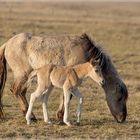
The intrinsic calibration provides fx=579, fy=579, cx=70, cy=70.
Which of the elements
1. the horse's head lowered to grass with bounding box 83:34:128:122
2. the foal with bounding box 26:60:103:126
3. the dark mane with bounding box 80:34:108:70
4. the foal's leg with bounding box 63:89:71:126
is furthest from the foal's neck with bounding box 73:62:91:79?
the horse's head lowered to grass with bounding box 83:34:128:122

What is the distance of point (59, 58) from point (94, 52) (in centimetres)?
79

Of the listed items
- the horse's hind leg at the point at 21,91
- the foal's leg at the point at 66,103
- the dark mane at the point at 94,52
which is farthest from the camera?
the horse's hind leg at the point at 21,91

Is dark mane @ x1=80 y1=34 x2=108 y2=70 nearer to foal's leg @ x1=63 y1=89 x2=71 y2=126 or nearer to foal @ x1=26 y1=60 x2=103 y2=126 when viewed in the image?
foal @ x1=26 y1=60 x2=103 y2=126

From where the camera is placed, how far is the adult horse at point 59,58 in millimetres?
12859

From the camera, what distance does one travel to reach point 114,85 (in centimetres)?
1284

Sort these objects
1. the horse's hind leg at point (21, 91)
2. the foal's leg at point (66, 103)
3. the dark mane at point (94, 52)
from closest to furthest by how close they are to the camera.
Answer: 1. the foal's leg at point (66, 103)
2. the dark mane at point (94, 52)
3. the horse's hind leg at point (21, 91)

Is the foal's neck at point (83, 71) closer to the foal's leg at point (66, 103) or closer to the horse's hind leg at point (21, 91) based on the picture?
the foal's leg at point (66, 103)

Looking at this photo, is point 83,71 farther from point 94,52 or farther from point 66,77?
point 94,52

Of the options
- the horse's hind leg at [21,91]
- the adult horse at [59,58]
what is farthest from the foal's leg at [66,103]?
the horse's hind leg at [21,91]

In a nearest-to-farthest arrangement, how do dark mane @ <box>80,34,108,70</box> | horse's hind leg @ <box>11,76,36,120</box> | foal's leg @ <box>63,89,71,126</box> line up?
foal's leg @ <box>63,89,71,126</box> < dark mane @ <box>80,34,108,70</box> < horse's hind leg @ <box>11,76,36,120</box>

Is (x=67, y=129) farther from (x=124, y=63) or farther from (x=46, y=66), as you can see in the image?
(x=124, y=63)

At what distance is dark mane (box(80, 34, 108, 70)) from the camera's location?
42.0ft

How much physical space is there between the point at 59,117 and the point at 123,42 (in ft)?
72.1

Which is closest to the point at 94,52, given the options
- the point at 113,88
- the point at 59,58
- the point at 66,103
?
the point at 59,58
